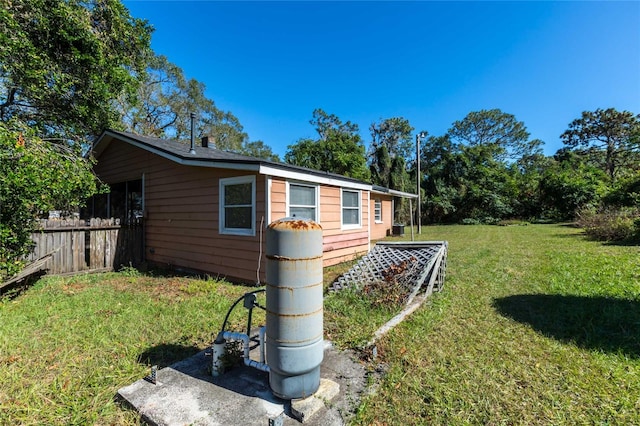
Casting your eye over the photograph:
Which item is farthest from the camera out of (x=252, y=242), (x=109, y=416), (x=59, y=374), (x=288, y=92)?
(x=288, y=92)

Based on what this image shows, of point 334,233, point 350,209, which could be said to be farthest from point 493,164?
point 334,233

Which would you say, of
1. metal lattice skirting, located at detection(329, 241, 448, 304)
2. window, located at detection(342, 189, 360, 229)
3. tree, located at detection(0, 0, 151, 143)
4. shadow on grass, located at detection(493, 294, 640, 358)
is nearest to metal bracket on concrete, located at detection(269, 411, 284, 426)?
metal lattice skirting, located at detection(329, 241, 448, 304)

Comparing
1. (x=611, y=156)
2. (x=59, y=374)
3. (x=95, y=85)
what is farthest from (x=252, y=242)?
(x=611, y=156)

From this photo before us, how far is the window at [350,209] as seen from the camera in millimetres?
8172

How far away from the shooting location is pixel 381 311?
401 centimetres

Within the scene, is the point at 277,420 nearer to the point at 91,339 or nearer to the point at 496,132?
the point at 91,339

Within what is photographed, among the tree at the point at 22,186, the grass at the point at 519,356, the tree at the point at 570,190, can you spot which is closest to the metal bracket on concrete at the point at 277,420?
the grass at the point at 519,356

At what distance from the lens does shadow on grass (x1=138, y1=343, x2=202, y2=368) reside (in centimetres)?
278

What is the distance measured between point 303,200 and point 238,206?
1.45 metres

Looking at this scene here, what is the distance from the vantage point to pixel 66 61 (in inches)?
383

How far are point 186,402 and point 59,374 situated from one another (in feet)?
4.66

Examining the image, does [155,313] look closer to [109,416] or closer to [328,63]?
[109,416]

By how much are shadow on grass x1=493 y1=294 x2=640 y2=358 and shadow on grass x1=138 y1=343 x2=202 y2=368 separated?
4.05m

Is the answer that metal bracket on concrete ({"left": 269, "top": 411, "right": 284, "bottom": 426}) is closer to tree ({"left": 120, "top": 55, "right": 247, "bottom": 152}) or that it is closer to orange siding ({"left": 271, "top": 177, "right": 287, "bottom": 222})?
orange siding ({"left": 271, "top": 177, "right": 287, "bottom": 222})
